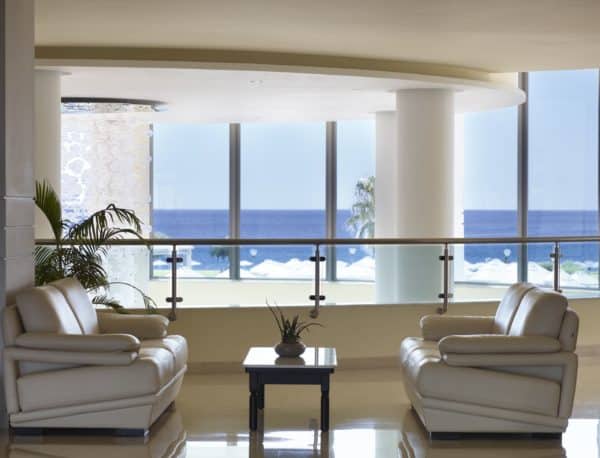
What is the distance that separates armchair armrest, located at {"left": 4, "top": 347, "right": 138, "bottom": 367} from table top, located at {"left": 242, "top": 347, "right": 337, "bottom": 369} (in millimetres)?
845

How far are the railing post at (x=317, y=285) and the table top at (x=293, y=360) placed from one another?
2062mm

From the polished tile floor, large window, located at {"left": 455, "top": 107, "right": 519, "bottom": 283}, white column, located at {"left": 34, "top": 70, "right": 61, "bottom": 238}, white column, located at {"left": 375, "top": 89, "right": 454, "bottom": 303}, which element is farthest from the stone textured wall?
the polished tile floor

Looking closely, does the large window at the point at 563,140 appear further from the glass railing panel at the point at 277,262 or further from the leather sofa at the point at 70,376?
the leather sofa at the point at 70,376

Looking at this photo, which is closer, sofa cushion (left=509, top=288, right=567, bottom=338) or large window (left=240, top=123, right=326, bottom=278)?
sofa cushion (left=509, top=288, right=567, bottom=338)

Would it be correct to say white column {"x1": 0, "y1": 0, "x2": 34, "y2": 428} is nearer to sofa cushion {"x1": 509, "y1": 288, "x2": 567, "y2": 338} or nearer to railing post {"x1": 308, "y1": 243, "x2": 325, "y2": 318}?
railing post {"x1": 308, "y1": 243, "x2": 325, "y2": 318}

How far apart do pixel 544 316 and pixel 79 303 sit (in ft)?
10.4

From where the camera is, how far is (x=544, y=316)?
260 inches

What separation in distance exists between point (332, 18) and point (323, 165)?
1045 centimetres

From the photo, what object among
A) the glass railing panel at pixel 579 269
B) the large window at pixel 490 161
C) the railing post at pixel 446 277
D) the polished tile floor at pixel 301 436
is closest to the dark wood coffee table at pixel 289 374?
the polished tile floor at pixel 301 436

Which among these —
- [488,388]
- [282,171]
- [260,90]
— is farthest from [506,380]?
[282,171]

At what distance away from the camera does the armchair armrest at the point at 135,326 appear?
7605 mm

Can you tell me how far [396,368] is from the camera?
9516 millimetres

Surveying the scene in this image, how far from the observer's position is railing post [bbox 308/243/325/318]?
9536 millimetres

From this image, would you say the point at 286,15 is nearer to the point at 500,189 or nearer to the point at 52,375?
the point at 52,375
